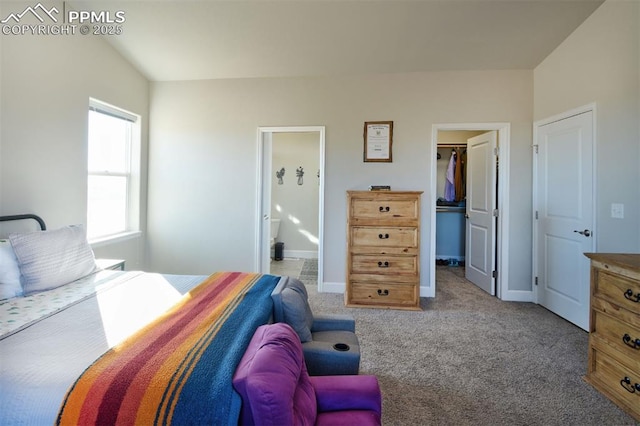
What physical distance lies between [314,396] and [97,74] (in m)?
3.58

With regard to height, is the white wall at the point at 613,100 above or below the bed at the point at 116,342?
above

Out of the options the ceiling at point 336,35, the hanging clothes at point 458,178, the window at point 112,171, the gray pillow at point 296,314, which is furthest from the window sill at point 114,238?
the hanging clothes at point 458,178

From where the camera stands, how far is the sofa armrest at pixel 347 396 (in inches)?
42.7

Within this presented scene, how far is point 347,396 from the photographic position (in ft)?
3.60

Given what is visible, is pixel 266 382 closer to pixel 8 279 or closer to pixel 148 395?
pixel 148 395

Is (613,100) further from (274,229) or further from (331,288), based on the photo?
(274,229)

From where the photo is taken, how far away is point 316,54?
3.24m

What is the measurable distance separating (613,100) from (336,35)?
8.13 feet

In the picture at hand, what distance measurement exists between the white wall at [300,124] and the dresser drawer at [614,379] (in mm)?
1646

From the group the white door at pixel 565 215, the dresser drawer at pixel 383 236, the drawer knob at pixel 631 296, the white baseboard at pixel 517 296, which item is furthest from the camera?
the white baseboard at pixel 517 296

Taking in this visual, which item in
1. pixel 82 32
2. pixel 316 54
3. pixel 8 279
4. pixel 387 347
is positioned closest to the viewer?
pixel 8 279

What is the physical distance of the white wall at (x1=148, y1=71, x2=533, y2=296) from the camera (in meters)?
3.43

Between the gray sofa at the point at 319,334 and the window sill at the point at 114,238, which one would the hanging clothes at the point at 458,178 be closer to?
the gray sofa at the point at 319,334

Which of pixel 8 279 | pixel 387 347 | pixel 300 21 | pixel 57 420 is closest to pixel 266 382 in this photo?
pixel 57 420
